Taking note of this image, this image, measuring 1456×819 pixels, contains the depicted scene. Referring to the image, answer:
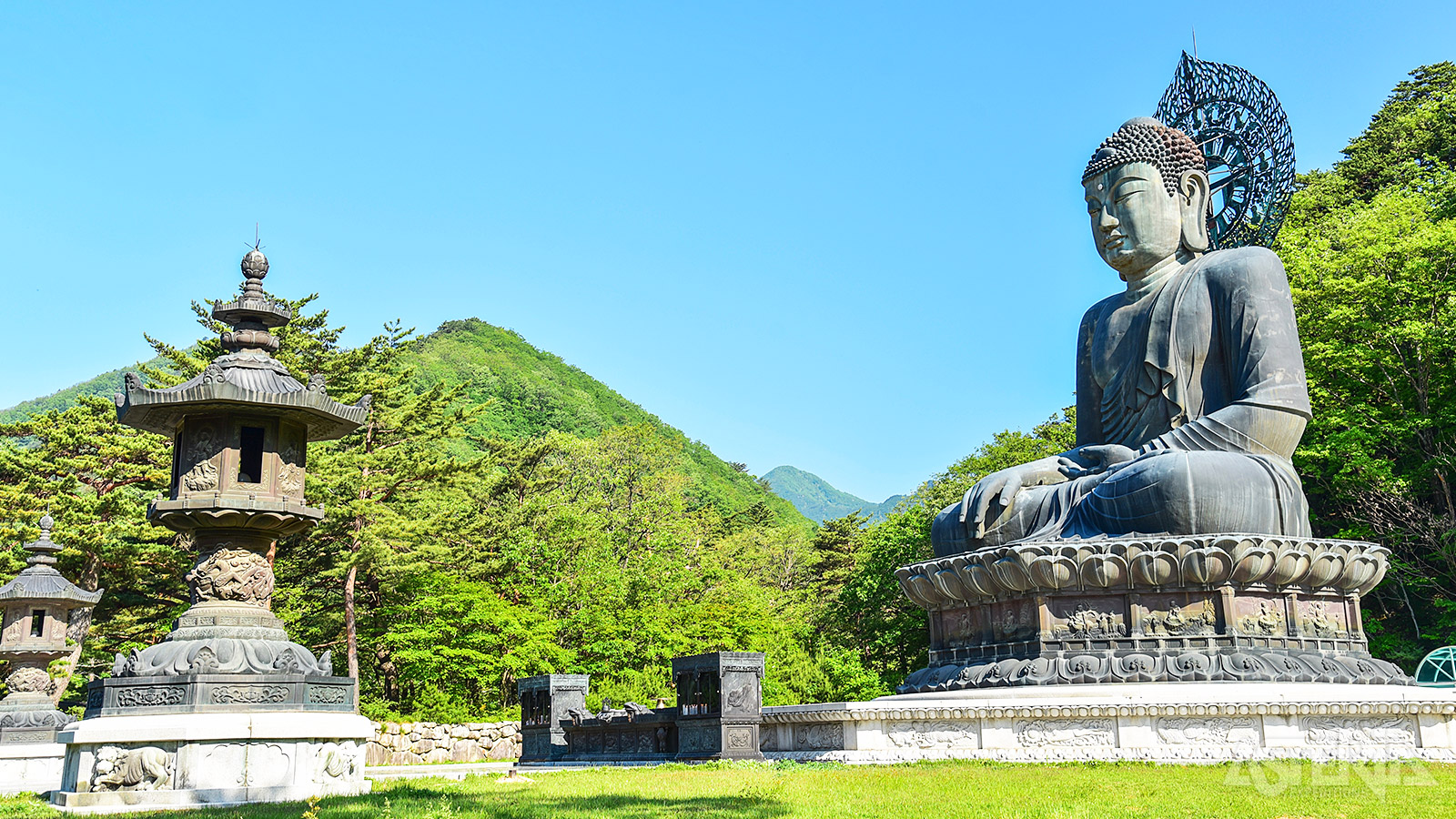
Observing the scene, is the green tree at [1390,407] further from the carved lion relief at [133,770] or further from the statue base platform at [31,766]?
the statue base platform at [31,766]

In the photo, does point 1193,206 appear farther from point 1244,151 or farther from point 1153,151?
point 1244,151

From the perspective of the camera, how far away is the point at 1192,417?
11523 mm

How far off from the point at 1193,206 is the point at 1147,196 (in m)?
0.61

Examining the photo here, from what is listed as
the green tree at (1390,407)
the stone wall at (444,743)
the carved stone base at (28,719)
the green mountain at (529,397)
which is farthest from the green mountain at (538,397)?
the carved stone base at (28,719)

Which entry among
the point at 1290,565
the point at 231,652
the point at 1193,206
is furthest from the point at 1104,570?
the point at 231,652

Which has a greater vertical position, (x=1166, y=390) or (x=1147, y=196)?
(x=1147, y=196)

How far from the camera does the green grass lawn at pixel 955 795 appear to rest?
5625 mm

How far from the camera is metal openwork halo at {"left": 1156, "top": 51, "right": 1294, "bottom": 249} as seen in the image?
17.0 meters

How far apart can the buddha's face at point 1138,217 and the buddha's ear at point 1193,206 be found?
0.29ft

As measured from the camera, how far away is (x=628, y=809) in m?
6.18

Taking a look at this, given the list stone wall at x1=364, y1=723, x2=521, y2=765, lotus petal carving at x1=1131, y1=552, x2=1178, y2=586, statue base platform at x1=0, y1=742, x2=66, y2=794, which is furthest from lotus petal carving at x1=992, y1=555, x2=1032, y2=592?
stone wall at x1=364, y1=723, x2=521, y2=765

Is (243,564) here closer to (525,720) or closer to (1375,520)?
(525,720)

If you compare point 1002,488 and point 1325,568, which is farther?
point 1002,488

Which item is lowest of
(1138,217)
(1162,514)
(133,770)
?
(133,770)
